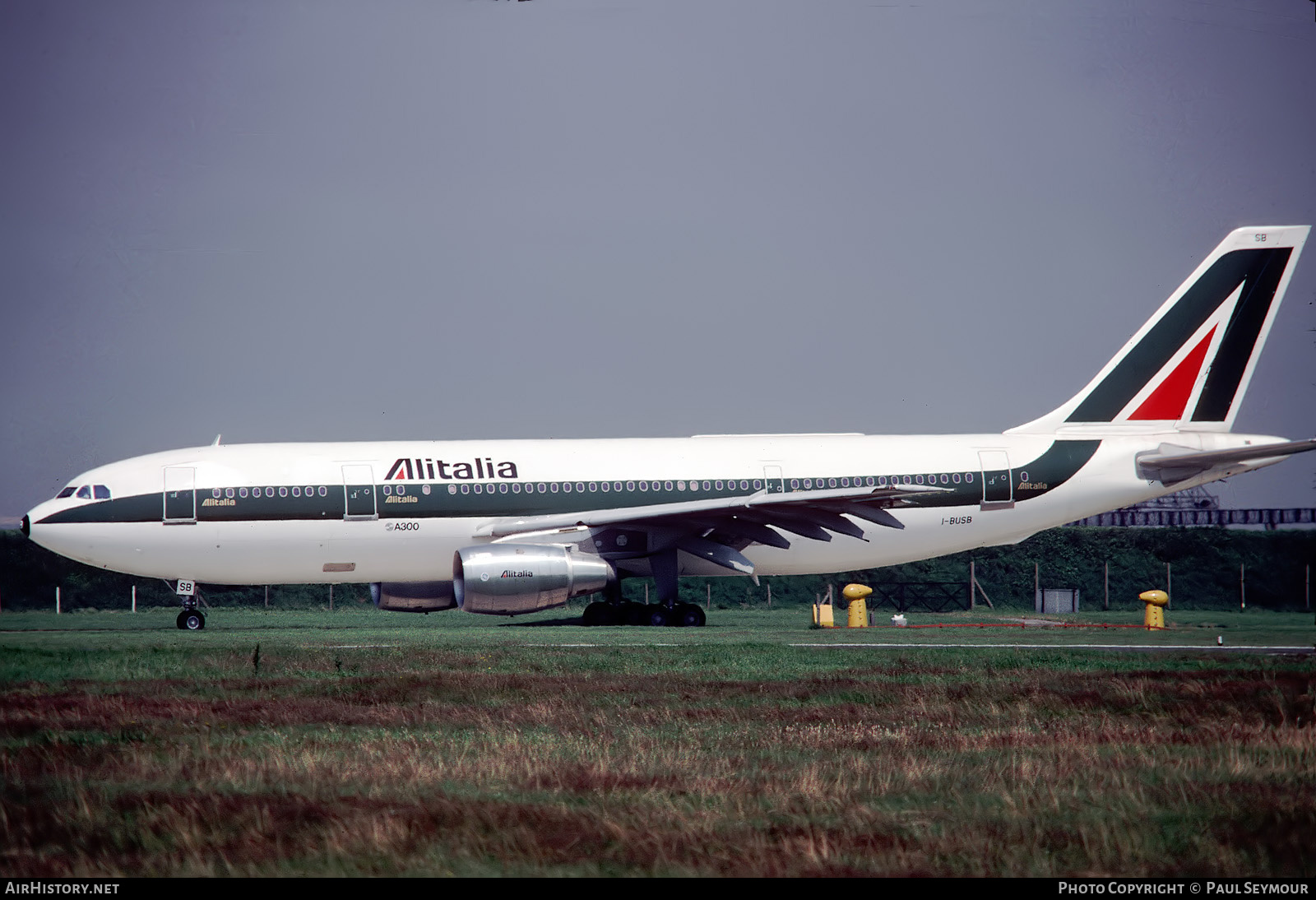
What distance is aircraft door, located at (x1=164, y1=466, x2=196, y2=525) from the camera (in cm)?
2692

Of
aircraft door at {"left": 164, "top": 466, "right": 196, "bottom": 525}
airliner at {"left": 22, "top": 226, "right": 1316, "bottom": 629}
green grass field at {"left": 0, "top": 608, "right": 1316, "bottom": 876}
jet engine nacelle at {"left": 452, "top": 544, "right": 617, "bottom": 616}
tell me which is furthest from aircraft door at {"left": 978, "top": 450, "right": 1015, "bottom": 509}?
aircraft door at {"left": 164, "top": 466, "right": 196, "bottom": 525}

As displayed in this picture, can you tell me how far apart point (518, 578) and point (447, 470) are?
370 centimetres

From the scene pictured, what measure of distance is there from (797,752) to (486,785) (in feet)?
8.91

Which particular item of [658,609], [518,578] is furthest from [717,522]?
[518,578]

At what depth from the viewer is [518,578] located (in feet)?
83.5

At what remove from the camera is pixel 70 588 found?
3416 cm

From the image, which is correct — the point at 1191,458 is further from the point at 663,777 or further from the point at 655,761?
the point at 663,777

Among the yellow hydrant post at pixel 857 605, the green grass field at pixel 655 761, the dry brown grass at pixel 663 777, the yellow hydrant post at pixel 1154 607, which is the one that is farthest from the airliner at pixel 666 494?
the dry brown grass at pixel 663 777

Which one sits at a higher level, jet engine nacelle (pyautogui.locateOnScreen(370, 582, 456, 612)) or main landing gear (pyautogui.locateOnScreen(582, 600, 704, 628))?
jet engine nacelle (pyautogui.locateOnScreen(370, 582, 456, 612))

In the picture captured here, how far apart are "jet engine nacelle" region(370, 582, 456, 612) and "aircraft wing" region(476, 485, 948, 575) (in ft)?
9.04

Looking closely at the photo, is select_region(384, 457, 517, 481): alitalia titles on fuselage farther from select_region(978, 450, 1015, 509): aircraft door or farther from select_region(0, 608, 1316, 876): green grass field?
select_region(978, 450, 1015, 509): aircraft door
